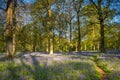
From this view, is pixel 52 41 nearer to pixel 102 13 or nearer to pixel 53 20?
pixel 53 20

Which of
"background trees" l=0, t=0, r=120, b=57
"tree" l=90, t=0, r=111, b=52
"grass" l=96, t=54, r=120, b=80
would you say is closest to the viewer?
"grass" l=96, t=54, r=120, b=80

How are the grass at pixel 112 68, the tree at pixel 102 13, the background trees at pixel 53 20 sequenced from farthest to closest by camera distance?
the tree at pixel 102 13 → the background trees at pixel 53 20 → the grass at pixel 112 68

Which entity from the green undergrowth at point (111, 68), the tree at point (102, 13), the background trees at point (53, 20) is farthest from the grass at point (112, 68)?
the tree at point (102, 13)

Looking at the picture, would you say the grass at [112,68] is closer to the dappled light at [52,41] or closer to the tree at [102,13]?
the dappled light at [52,41]

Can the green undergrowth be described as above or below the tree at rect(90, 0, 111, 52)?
below

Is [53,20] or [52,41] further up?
[53,20]

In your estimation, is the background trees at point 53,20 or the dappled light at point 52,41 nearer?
the dappled light at point 52,41

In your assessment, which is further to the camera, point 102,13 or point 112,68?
point 102,13

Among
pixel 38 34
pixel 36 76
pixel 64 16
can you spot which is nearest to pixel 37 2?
pixel 64 16

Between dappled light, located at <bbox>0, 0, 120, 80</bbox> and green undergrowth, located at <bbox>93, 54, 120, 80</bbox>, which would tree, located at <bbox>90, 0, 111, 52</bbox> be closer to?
dappled light, located at <bbox>0, 0, 120, 80</bbox>

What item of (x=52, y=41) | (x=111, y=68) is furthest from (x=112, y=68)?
(x=52, y=41)

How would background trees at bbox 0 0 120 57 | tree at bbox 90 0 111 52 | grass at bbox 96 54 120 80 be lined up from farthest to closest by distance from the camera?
1. tree at bbox 90 0 111 52
2. background trees at bbox 0 0 120 57
3. grass at bbox 96 54 120 80

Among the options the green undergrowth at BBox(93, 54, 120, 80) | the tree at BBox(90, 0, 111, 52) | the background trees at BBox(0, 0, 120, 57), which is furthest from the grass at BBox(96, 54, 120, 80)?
the tree at BBox(90, 0, 111, 52)

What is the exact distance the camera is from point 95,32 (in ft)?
254
